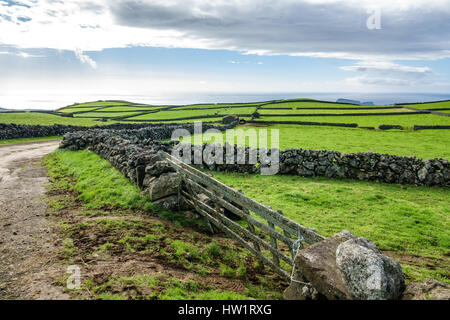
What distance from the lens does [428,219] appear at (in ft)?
37.7

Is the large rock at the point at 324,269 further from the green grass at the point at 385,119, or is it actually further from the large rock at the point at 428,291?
the green grass at the point at 385,119

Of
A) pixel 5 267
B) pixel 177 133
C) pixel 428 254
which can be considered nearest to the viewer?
pixel 5 267

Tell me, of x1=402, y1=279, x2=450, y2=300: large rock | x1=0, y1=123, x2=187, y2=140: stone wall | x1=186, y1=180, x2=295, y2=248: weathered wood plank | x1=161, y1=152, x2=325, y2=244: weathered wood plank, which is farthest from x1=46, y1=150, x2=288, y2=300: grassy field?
x1=0, y1=123, x2=187, y2=140: stone wall

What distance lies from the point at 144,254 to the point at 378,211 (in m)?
10.3

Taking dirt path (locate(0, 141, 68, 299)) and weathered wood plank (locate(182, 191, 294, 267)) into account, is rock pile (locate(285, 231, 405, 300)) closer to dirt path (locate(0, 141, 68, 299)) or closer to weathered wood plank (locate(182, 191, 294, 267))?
weathered wood plank (locate(182, 191, 294, 267))

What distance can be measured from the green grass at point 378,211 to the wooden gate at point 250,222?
302 centimetres

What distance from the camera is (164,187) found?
11.3 m

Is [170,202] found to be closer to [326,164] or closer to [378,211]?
[378,211]

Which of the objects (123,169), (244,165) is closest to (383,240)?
(244,165)

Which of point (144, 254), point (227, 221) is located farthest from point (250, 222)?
point (144, 254)

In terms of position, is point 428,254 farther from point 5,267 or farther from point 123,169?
point 123,169
